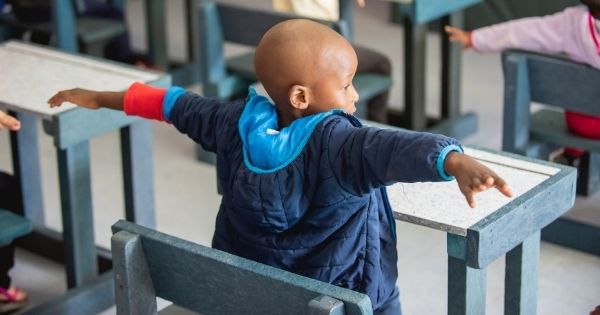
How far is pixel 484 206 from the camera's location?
93.7 inches

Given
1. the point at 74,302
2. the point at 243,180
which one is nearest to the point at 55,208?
the point at 74,302

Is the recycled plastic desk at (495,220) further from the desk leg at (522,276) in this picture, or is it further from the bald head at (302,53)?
the bald head at (302,53)

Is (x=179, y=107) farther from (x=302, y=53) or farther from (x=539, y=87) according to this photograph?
(x=539, y=87)

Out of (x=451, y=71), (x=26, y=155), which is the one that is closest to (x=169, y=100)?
(x=26, y=155)

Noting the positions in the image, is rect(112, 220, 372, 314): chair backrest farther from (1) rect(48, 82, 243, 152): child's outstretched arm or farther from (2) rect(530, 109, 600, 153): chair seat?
(2) rect(530, 109, 600, 153): chair seat

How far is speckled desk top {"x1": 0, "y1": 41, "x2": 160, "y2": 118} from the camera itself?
313 cm

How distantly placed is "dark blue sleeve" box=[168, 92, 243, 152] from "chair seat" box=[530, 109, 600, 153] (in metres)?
1.71

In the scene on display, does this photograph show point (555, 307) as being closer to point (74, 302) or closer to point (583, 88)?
point (583, 88)

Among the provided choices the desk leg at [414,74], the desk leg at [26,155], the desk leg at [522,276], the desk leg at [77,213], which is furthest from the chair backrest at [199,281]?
the desk leg at [414,74]

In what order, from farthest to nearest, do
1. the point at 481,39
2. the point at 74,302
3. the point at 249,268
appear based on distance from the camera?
the point at 481,39 → the point at 74,302 → the point at 249,268

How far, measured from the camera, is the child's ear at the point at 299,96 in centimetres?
210

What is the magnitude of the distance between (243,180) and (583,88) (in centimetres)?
163

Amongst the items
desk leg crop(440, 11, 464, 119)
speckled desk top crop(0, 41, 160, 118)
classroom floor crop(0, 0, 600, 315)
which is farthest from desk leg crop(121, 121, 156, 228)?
desk leg crop(440, 11, 464, 119)

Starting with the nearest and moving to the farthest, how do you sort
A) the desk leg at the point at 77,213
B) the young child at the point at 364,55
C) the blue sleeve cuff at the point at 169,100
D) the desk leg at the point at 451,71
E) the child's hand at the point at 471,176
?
1. the child's hand at the point at 471,176
2. the blue sleeve cuff at the point at 169,100
3. the desk leg at the point at 77,213
4. the young child at the point at 364,55
5. the desk leg at the point at 451,71
